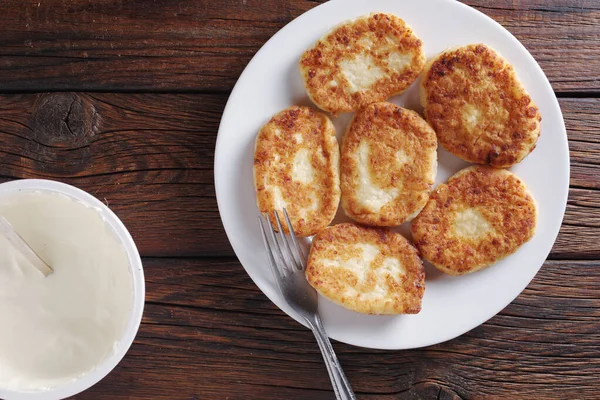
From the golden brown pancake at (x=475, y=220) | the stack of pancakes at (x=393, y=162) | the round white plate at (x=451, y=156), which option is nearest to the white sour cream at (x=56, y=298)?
the round white plate at (x=451, y=156)

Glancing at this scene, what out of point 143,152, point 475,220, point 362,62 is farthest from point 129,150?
point 475,220

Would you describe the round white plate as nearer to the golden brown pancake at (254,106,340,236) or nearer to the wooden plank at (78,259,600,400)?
the golden brown pancake at (254,106,340,236)

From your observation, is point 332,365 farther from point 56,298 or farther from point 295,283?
point 56,298

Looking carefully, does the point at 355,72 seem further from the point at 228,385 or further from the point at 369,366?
the point at 228,385

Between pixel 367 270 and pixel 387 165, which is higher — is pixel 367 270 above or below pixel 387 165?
below

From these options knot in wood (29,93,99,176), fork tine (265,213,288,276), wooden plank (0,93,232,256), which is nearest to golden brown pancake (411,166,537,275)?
fork tine (265,213,288,276)

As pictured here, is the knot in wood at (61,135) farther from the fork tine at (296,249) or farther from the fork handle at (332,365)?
the fork handle at (332,365)
